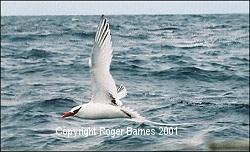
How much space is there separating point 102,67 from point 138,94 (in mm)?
6780

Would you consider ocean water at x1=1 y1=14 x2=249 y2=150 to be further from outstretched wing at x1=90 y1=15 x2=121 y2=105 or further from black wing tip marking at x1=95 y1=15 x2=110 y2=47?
black wing tip marking at x1=95 y1=15 x2=110 y2=47

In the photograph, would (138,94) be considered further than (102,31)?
Yes

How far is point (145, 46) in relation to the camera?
105ft

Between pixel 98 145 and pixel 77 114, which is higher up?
pixel 77 114

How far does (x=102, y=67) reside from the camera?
1038cm

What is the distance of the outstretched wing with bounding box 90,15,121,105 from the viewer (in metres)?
9.90

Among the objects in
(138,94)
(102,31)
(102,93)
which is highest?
(102,31)

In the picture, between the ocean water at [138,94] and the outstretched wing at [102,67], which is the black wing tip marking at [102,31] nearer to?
the outstretched wing at [102,67]

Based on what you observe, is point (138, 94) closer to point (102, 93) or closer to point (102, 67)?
point (102, 93)

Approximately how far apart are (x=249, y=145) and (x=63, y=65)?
15852 millimetres

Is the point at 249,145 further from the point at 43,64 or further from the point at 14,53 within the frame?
the point at 14,53

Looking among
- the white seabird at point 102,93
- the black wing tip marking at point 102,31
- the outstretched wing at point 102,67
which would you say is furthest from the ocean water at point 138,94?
the black wing tip marking at point 102,31

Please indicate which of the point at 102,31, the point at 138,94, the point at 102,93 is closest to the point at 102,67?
the point at 102,93

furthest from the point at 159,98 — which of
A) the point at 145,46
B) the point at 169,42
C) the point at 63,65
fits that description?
the point at 169,42
